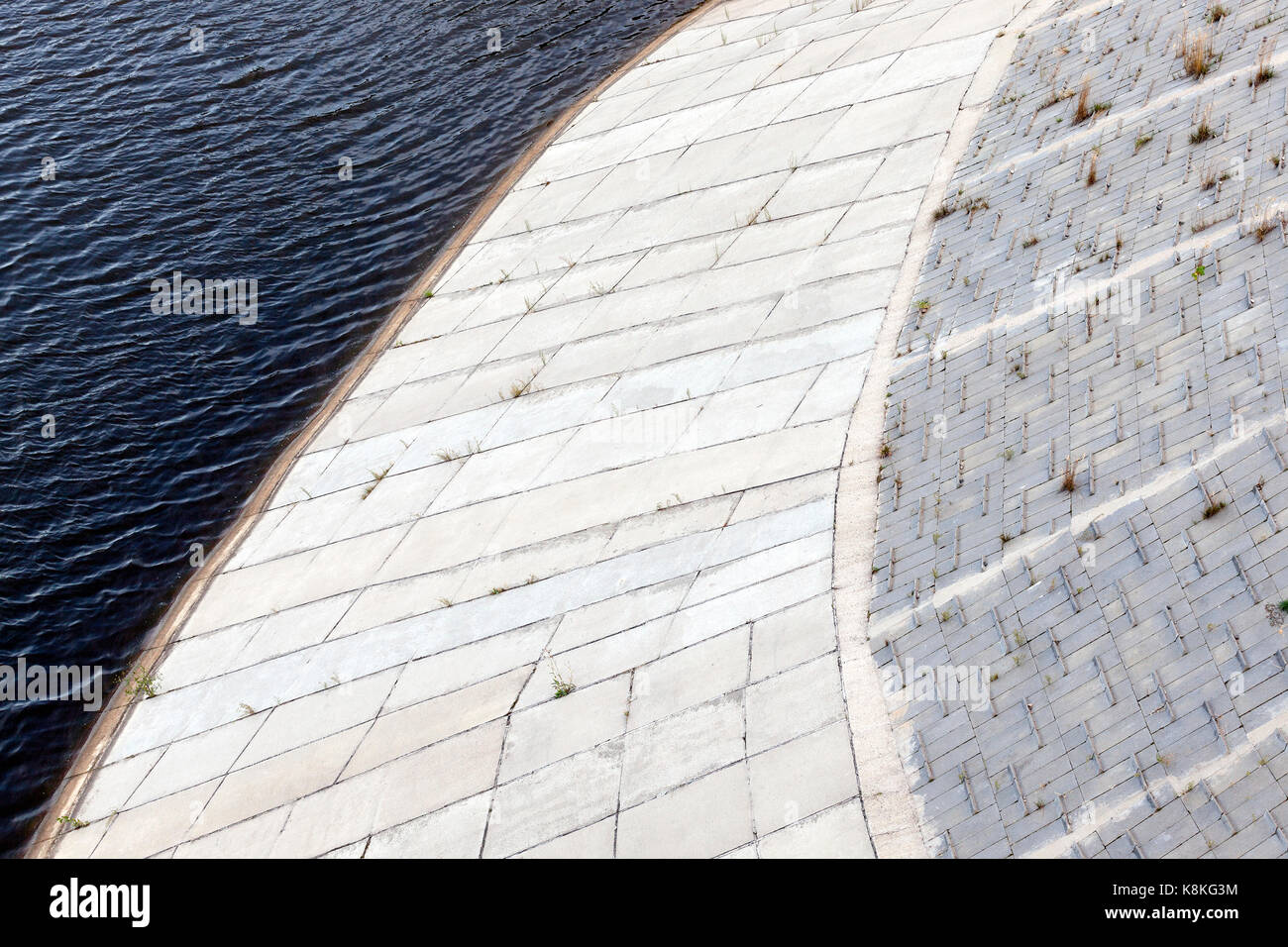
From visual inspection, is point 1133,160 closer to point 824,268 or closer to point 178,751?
point 824,268

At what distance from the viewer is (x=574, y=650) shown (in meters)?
12.7

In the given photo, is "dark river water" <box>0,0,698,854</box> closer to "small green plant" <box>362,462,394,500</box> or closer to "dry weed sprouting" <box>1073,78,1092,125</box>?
"small green plant" <box>362,462,394,500</box>

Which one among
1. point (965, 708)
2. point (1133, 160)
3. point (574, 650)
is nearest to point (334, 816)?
point (574, 650)

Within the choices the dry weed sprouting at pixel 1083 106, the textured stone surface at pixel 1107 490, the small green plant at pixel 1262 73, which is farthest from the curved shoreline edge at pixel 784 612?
the small green plant at pixel 1262 73

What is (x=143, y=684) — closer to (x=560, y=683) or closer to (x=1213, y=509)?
(x=560, y=683)

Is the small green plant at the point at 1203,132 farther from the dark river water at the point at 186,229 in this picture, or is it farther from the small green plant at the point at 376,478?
the dark river water at the point at 186,229

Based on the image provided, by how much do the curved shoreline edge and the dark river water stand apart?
51 cm

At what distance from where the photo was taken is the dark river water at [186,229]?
1645 centimetres

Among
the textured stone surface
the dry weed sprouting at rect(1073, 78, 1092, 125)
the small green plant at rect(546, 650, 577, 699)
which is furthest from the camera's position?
the dry weed sprouting at rect(1073, 78, 1092, 125)

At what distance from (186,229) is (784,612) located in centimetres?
1529

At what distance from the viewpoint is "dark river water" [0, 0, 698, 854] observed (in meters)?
16.5

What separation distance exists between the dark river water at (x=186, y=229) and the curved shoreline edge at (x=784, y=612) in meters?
0.51

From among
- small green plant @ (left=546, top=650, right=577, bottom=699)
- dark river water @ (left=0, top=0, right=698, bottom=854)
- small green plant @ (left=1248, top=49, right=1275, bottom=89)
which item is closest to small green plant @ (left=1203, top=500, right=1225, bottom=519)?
small green plant @ (left=546, top=650, right=577, bottom=699)

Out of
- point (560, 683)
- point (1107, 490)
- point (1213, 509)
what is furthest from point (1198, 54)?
point (560, 683)
